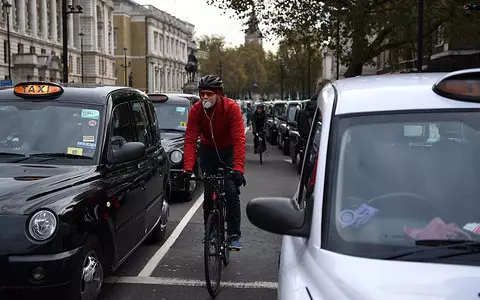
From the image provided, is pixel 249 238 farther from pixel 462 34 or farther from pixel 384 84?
pixel 462 34

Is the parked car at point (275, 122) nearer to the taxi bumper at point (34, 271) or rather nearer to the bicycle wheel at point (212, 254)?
the bicycle wheel at point (212, 254)

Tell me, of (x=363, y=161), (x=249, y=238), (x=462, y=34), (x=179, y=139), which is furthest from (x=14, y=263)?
(x=462, y=34)

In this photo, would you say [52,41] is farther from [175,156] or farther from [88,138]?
[88,138]

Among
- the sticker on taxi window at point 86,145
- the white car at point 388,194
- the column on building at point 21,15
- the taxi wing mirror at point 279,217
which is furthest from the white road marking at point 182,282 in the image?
the column on building at point 21,15

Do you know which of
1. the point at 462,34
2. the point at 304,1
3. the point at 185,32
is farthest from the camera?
the point at 185,32

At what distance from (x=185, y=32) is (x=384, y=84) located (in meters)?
163

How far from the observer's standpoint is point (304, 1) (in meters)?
30.9

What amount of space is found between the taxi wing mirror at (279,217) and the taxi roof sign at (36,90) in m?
3.32

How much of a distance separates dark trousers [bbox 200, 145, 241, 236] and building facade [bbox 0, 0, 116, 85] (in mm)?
55484

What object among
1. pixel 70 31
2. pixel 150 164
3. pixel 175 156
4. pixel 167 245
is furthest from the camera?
pixel 70 31

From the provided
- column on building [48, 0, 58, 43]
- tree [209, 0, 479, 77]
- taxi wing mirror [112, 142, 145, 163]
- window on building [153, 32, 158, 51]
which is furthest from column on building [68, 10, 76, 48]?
taxi wing mirror [112, 142, 145, 163]

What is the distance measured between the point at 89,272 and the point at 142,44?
425 ft

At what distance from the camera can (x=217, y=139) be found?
5977 mm

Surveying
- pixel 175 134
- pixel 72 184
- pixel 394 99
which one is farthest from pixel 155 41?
pixel 394 99
